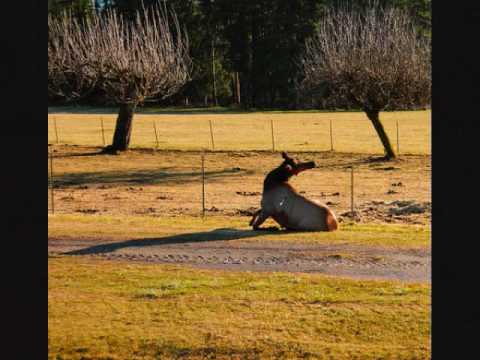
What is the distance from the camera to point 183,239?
1970 centimetres

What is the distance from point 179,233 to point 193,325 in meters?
7.33

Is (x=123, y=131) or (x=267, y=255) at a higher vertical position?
(x=123, y=131)

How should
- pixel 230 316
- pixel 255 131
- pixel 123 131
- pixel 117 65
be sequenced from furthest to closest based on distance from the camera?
pixel 255 131, pixel 123 131, pixel 117 65, pixel 230 316

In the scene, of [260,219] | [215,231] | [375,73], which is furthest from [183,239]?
[375,73]

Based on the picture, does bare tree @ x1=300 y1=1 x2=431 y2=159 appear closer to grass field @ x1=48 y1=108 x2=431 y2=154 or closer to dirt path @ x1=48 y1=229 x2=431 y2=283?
grass field @ x1=48 y1=108 x2=431 y2=154

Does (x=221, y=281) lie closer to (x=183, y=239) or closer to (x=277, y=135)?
(x=183, y=239)

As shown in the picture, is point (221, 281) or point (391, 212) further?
point (391, 212)

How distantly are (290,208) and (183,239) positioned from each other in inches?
105

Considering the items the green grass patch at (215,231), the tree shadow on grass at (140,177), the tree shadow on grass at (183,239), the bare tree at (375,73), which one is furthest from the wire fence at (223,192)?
the tree shadow on grass at (183,239)

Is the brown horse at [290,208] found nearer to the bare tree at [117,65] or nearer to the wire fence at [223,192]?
the wire fence at [223,192]

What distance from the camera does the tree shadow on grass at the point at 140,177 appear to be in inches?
1375

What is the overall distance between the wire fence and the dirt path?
5809 mm

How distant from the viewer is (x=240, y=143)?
50312mm
